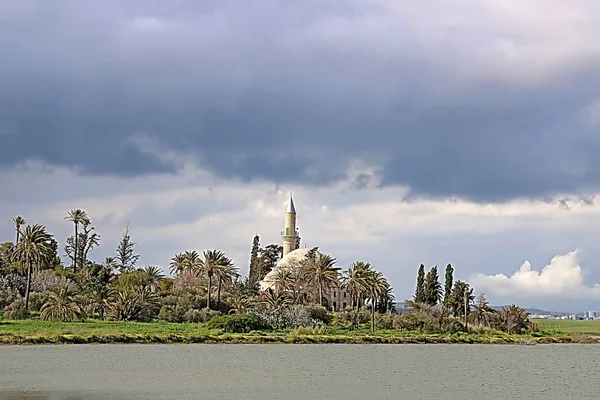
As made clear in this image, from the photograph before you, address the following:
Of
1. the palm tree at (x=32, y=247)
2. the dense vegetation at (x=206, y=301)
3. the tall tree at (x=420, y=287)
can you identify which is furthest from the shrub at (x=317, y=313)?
the palm tree at (x=32, y=247)

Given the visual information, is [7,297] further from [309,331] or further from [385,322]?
[385,322]

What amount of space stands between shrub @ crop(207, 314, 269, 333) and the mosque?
35.7 meters

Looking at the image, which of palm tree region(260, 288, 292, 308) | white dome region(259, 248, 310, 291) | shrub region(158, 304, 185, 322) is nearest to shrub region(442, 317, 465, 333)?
palm tree region(260, 288, 292, 308)

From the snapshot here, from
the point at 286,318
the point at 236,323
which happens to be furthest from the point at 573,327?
the point at 236,323

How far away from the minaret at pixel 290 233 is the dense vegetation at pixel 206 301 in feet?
54.8

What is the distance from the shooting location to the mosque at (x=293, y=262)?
134 meters

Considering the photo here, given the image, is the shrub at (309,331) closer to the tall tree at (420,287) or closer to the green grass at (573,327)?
the tall tree at (420,287)

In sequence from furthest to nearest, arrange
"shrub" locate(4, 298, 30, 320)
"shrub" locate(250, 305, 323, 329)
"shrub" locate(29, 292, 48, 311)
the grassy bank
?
"shrub" locate(29, 292, 48, 311), "shrub" locate(250, 305, 323, 329), "shrub" locate(4, 298, 30, 320), the grassy bank

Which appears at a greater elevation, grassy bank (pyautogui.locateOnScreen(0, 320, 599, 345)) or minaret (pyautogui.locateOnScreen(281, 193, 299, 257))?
minaret (pyautogui.locateOnScreen(281, 193, 299, 257))

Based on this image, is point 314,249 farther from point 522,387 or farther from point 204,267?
point 522,387

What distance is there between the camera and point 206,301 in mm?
110625

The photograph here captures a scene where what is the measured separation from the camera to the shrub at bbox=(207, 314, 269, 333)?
89.8 m

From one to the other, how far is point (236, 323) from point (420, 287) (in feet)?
131

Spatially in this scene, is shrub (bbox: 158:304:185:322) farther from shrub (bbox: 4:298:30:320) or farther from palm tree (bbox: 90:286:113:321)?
shrub (bbox: 4:298:30:320)
